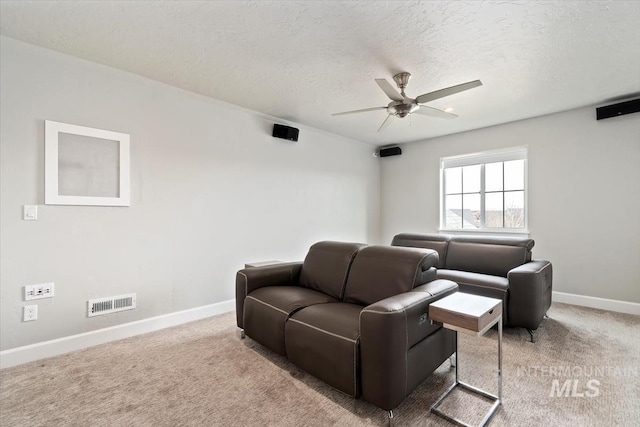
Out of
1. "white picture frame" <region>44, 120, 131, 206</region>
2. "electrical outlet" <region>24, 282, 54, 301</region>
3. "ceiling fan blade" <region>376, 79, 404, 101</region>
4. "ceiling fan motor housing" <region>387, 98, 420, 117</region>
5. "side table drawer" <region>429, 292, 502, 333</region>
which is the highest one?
"ceiling fan blade" <region>376, 79, 404, 101</region>

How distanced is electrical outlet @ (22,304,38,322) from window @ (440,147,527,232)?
5.34 meters

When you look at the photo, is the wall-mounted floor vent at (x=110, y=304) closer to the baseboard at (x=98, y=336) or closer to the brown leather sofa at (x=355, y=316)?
the baseboard at (x=98, y=336)

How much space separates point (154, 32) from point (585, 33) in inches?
130

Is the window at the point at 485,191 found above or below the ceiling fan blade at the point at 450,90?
below

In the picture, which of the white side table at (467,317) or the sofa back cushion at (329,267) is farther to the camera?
the sofa back cushion at (329,267)

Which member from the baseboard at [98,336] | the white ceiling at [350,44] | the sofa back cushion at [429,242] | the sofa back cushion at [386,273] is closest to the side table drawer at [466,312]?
the sofa back cushion at [386,273]

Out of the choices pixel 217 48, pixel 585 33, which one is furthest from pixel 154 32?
pixel 585 33

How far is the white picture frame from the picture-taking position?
8.05 ft

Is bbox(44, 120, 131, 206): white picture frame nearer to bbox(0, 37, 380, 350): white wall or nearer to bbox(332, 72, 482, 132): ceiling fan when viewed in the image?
bbox(0, 37, 380, 350): white wall

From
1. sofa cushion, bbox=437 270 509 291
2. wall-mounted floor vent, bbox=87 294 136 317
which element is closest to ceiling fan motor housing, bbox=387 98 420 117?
sofa cushion, bbox=437 270 509 291

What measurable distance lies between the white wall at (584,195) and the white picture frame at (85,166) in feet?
16.3

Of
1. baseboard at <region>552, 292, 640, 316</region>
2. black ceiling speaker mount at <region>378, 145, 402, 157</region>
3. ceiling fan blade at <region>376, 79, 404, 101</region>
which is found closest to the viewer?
ceiling fan blade at <region>376, 79, 404, 101</region>

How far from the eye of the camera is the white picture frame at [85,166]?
2453 millimetres
